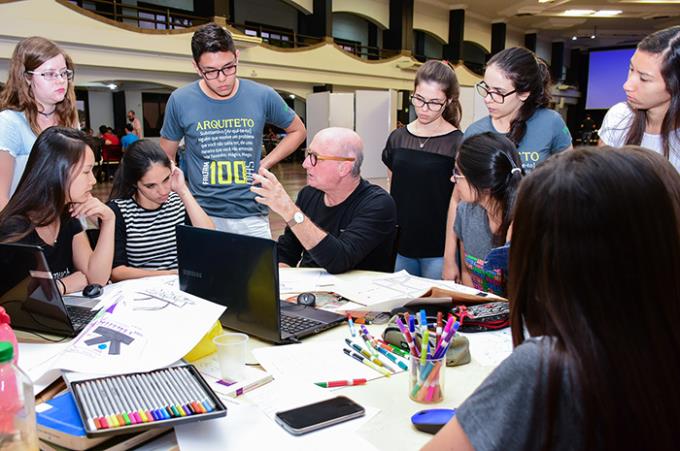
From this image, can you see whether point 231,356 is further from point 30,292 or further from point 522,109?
point 522,109

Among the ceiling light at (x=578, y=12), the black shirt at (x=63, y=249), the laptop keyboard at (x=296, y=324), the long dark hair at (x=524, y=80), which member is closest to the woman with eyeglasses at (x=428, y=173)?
the long dark hair at (x=524, y=80)

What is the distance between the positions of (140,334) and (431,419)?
0.72 meters

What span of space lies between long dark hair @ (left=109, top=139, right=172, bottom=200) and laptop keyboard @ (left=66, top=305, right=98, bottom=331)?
0.91 m

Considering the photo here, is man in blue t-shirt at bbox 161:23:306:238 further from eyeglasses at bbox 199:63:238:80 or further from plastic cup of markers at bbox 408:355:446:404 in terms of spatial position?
plastic cup of markers at bbox 408:355:446:404

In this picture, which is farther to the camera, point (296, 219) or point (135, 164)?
point (135, 164)

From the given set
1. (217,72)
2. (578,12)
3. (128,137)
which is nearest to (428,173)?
(217,72)

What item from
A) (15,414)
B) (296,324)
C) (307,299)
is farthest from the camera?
(307,299)

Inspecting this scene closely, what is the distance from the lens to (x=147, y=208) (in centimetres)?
261

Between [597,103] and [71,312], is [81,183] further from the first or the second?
A: [597,103]

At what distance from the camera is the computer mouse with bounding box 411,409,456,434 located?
3.58 feet

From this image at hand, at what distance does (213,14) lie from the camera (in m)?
12.4

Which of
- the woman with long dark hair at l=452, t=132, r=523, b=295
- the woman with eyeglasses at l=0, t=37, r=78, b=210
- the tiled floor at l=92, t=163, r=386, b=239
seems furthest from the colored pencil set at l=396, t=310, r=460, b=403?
the tiled floor at l=92, t=163, r=386, b=239

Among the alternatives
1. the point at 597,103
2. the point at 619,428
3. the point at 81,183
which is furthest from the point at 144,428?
the point at 597,103

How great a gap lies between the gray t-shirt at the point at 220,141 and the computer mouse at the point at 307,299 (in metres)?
1.14
